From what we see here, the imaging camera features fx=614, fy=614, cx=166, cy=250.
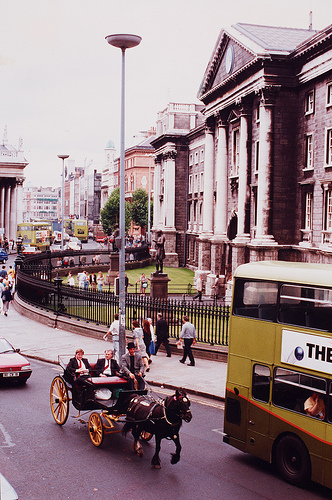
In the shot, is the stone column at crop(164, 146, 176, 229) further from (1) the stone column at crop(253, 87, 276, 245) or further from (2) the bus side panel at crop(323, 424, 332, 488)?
(2) the bus side panel at crop(323, 424, 332, 488)

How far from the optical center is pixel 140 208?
95.2m

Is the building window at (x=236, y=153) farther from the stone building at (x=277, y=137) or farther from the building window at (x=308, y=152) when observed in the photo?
the building window at (x=308, y=152)

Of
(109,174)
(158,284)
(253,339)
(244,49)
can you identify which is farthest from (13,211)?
(253,339)

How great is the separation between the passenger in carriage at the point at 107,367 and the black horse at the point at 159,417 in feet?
5.93

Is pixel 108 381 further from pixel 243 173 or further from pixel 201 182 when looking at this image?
pixel 201 182

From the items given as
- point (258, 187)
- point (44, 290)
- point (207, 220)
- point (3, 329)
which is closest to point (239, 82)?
point (258, 187)

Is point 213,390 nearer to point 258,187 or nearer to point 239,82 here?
point 258,187

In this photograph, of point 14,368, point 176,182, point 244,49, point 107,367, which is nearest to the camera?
point 107,367

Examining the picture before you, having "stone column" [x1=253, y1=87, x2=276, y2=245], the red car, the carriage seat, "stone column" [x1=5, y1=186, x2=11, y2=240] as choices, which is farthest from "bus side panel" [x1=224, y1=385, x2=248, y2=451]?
"stone column" [x1=5, y1=186, x2=11, y2=240]

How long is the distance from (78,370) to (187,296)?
28837mm

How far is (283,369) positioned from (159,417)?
7.20ft

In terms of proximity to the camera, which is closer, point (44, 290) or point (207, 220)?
point (44, 290)

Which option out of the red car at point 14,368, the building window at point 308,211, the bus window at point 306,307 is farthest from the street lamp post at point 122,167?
the building window at point 308,211

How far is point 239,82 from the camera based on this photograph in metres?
40.5
